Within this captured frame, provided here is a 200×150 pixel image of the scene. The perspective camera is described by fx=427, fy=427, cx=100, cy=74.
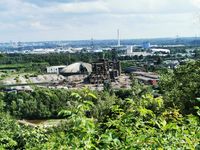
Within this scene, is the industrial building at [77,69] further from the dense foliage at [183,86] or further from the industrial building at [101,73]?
the dense foliage at [183,86]

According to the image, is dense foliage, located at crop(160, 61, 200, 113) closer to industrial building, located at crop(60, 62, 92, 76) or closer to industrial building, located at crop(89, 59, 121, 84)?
industrial building, located at crop(89, 59, 121, 84)

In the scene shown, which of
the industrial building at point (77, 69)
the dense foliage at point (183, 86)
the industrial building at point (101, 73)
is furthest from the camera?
the industrial building at point (77, 69)

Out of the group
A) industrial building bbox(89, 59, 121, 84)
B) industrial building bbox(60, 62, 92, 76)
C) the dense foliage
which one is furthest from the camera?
industrial building bbox(60, 62, 92, 76)

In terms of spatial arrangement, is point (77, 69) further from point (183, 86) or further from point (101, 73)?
point (183, 86)

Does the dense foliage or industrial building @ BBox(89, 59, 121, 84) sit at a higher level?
the dense foliage

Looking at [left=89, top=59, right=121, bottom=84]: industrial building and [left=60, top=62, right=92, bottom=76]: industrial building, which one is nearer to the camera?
[left=89, top=59, right=121, bottom=84]: industrial building

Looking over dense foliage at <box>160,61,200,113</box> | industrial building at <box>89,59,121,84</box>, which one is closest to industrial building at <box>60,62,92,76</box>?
industrial building at <box>89,59,121,84</box>

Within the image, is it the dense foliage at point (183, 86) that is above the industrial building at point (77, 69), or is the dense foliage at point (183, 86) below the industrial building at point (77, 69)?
above

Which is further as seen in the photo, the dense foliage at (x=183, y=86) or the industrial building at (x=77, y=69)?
the industrial building at (x=77, y=69)

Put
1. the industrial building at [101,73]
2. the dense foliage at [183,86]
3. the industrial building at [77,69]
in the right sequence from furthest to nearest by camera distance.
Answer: the industrial building at [77,69] → the industrial building at [101,73] → the dense foliage at [183,86]

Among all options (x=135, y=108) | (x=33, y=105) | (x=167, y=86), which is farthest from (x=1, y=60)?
(x=135, y=108)

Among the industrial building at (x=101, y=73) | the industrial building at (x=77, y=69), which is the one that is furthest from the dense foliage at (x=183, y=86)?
the industrial building at (x=77, y=69)

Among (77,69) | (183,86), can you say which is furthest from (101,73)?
(183,86)

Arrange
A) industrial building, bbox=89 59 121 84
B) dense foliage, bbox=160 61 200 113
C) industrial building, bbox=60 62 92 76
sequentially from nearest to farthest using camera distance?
dense foliage, bbox=160 61 200 113
industrial building, bbox=89 59 121 84
industrial building, bbox=60 62 92 76
